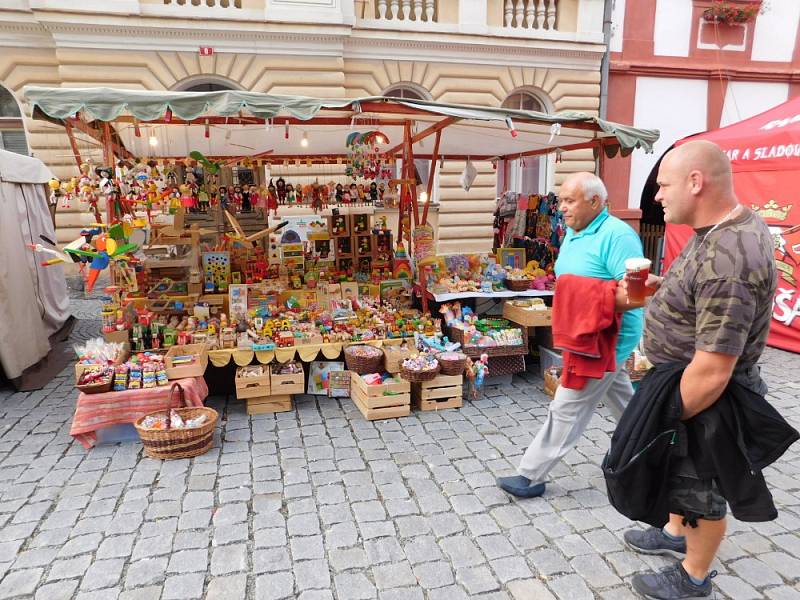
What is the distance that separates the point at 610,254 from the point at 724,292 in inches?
47.4

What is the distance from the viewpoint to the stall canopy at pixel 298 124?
394cm

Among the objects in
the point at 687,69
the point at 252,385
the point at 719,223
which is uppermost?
the point at 687,69

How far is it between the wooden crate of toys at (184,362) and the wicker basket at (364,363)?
132 cm

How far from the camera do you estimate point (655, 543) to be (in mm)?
2697

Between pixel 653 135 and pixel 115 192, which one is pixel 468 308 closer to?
A: pixel 653 135

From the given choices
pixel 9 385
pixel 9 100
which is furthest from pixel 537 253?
pixel 9 100

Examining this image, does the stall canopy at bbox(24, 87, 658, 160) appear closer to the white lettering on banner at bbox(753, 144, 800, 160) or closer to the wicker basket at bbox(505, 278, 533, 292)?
the wicker basket at bbox(505, 278, 533, 292)

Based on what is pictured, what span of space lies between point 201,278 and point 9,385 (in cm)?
227

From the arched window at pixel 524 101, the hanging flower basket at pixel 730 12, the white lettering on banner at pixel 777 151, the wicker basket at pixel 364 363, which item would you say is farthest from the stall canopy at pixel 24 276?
the hanging flower basket at pixel 730 12

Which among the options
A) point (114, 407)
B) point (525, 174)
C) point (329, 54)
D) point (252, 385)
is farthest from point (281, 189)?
point (525, 174)

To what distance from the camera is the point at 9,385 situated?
535 centimetres

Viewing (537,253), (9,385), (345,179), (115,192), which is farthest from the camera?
(345,179)

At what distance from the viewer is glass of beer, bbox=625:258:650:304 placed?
2.18 m

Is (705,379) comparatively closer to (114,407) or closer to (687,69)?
(114,407)
